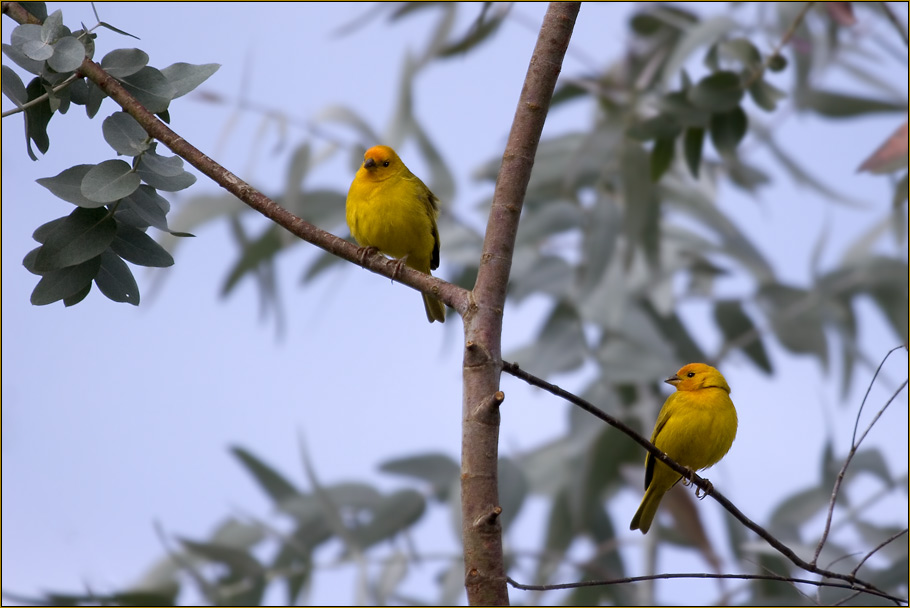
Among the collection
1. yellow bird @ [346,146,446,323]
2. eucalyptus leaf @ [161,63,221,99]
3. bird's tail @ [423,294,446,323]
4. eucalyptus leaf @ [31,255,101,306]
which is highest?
yellow bird @ [346,146,446,323]

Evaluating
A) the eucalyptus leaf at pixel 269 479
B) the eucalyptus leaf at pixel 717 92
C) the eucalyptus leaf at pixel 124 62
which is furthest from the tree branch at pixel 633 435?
the eucalyptus leaf at pixel 269 479

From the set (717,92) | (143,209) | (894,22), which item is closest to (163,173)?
(143,209)

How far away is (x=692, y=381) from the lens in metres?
3.74

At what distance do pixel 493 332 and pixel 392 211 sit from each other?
268 cm

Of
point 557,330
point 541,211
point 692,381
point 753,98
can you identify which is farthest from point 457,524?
point 753,98

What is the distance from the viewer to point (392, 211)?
4523 millimetres

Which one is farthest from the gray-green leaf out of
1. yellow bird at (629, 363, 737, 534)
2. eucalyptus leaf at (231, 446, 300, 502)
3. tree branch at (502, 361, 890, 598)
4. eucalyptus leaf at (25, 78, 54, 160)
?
eucalyptus leaf at (231, 446, 300, 502)

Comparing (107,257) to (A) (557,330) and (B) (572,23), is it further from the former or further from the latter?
(A) (557,330)

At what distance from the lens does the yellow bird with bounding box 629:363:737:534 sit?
12.1 ft

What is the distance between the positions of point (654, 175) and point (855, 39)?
172 inches

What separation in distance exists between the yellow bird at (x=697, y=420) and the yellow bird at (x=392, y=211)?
144 centimetres

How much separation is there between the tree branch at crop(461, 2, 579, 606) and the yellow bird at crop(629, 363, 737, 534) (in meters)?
1.78

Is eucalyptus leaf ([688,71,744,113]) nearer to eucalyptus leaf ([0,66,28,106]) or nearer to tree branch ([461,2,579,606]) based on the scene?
tree branch ([461,2,579,606])

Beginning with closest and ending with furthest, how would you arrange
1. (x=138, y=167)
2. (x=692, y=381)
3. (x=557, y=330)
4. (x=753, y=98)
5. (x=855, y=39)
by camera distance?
(x=138, y=167), (x=692, y=381), (x=753, y=98), (x=557, y=330), (x=855, y=39)
